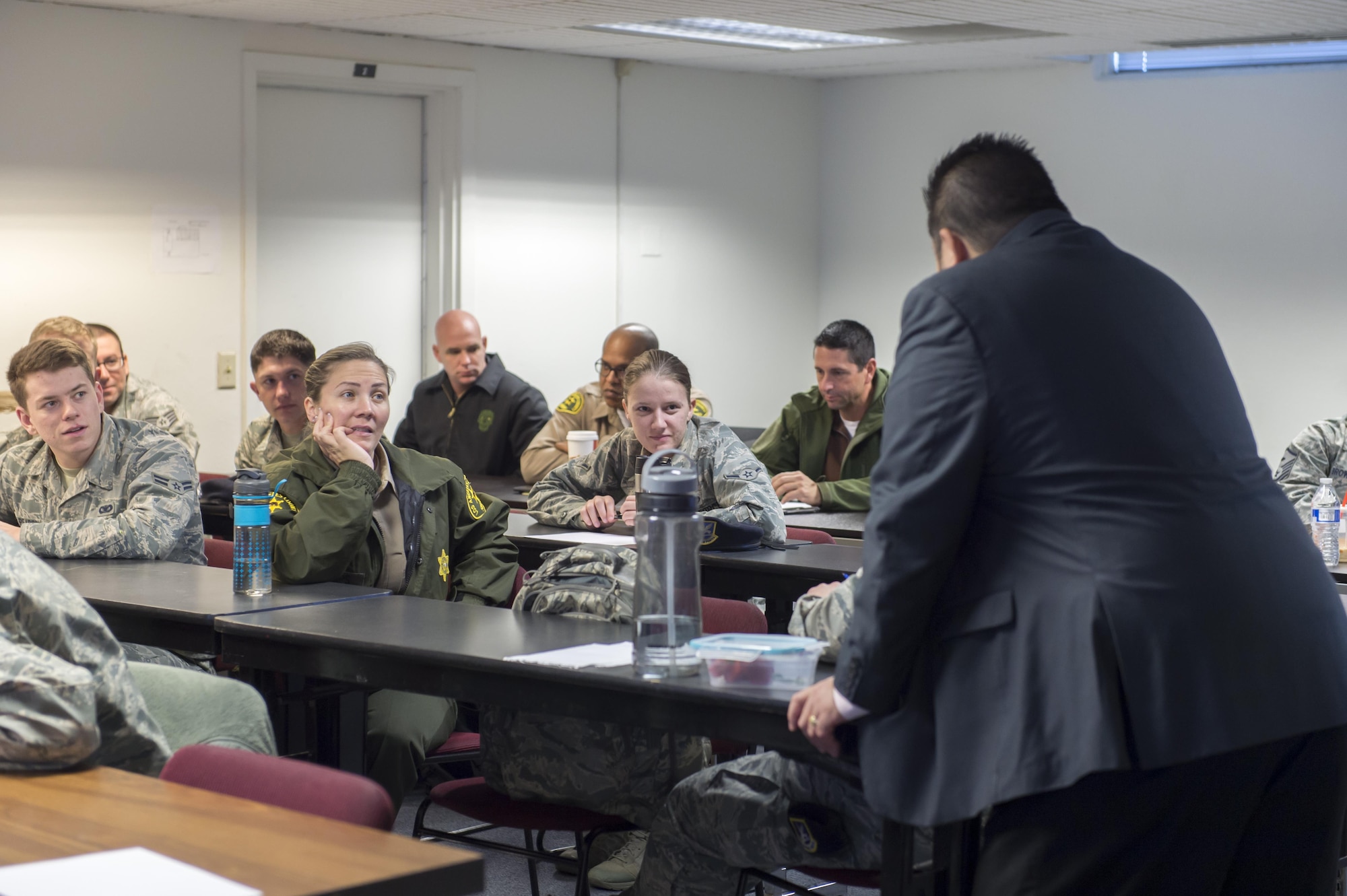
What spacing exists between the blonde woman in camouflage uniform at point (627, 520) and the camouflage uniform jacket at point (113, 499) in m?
1.16

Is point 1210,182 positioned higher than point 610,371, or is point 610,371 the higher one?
point 1210,182

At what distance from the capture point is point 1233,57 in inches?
278

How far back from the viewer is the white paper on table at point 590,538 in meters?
4.05

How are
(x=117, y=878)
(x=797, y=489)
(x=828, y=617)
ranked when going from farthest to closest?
1. (x=797, y=489)
2. (x=828, y=617)
3. (x=117, y=878)

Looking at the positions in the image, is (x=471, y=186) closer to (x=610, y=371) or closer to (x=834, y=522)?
(x=610, y=371)

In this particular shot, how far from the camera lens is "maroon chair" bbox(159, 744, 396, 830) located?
1878 millimetres

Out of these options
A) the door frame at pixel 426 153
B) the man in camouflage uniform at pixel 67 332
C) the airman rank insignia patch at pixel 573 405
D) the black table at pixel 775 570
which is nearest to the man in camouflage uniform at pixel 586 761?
the black table at pixel 775 570

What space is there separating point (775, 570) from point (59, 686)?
2.20 m

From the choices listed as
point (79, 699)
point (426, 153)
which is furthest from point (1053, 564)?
point (426, 153)

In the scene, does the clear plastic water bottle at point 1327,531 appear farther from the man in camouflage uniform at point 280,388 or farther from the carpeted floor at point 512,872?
the man in camouflage uniform at point 280,388

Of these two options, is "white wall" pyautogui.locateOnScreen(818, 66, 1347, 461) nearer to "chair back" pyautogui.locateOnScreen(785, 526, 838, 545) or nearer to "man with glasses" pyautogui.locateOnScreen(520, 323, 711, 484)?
"man with glasses" pyautogui.locateOnScreen(520, 323, 711, 484)

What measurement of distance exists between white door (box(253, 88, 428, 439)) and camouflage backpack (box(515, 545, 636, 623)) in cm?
392

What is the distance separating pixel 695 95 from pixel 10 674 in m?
6.47

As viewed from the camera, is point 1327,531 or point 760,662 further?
point 1327,531
